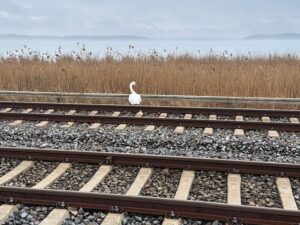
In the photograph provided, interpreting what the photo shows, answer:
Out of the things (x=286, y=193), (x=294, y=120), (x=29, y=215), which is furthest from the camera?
(x=294, y=120)

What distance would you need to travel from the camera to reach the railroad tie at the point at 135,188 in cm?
415

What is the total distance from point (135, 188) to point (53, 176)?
3.82 feet

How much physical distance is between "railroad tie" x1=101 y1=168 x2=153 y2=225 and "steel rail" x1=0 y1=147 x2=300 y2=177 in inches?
8.9

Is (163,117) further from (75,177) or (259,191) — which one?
(259,191)

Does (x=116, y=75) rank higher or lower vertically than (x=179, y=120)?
higher

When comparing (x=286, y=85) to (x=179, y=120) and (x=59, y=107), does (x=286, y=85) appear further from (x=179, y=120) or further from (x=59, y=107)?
(x=59, y=107)

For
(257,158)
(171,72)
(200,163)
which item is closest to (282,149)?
(257,158)

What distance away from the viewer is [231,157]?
6.28m

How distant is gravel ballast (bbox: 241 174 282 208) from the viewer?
4637mm

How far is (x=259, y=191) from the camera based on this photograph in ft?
16.1

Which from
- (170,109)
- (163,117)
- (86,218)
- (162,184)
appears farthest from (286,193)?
(170,109)

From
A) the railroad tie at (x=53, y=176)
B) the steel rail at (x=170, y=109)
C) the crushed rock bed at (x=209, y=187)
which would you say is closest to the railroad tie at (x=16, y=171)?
the railroad tie at (x=53, y=176)

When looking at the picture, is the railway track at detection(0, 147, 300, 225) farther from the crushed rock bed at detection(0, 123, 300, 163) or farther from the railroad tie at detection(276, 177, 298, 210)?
the crushed rock bed at detection(0, 123, 300, 163)

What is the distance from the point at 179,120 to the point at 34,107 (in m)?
3.65
